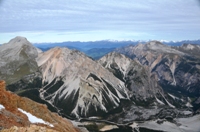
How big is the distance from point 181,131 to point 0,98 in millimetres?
176702

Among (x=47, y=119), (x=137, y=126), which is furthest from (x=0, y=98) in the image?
(x=137, y=126)

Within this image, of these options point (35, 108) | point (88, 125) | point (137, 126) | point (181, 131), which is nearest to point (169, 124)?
point (181, 131)

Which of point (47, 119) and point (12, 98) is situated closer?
point (12, 98)

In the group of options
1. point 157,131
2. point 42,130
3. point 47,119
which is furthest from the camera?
point 157,131

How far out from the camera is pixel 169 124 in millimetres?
199875

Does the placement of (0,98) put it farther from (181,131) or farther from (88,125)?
(181,131)

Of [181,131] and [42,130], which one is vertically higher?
[42,130]

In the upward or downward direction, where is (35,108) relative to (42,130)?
downward

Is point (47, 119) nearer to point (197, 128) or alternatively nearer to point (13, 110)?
point (13, 110)

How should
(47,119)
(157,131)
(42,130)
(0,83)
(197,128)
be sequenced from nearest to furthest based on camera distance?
(42,130), (0,83), (47,119), (157,131), (197,128)

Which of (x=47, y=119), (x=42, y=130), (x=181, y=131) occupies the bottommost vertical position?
(x=181, y=131)

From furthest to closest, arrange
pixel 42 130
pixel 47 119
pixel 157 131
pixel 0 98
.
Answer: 1. pixel 157 131
2. pixel 47 119
3. pixel 0 98
4. pixel 42 130

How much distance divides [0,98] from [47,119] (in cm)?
911

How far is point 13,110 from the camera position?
30.8 m
